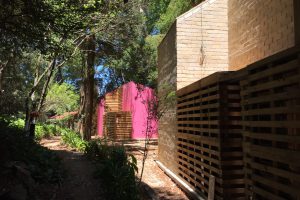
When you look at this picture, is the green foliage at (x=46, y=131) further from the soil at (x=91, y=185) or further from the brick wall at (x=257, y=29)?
the brick wall at (x=257, y=29)

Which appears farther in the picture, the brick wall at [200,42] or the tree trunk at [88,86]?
the tree trunk at [88,86]

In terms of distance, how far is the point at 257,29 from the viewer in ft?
30.1

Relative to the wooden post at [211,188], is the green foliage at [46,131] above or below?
above

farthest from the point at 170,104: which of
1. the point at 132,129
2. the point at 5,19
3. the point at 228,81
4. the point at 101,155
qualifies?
the point at 132,129

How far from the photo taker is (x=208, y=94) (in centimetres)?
873

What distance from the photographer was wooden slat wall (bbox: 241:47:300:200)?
4777 mm

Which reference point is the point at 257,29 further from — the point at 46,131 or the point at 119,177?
the point at 46,131

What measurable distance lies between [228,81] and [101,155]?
20.7ft

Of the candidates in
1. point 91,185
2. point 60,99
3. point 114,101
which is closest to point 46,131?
point 114,101

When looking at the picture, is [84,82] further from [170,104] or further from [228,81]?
[228,81]

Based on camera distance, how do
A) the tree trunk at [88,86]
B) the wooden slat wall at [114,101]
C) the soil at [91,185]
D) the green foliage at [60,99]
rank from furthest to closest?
1. the green foliage at [60,99]
2. the wooden slat wall at [114,101]
3. the tree trunk at [88,86]
4. the soil at [91,185]

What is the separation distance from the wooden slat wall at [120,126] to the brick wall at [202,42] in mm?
20672

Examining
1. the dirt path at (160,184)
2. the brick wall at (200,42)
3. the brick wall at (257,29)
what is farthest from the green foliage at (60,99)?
the brick wall at (257,29)

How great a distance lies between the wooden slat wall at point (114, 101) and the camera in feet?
111
